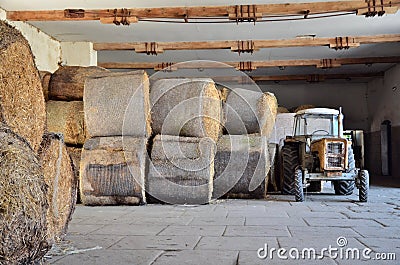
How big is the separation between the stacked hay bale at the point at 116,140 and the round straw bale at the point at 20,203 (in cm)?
361

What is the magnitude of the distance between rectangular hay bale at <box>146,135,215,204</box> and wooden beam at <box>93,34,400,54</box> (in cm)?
438

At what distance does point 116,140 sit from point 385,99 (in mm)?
9899

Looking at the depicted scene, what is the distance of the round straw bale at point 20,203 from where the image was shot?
1.73m

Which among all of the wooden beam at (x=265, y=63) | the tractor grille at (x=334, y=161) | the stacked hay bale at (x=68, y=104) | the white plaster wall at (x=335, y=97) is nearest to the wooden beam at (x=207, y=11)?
the stacked hay bale at (x=68, y=104)

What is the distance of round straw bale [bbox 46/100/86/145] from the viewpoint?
19.9ft

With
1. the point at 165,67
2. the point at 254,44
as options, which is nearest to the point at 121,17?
the point at 254,44

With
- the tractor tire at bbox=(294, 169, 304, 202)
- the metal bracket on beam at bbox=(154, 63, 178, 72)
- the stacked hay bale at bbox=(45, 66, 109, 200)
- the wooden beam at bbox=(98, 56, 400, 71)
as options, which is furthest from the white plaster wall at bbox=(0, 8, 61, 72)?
the tractor tire at bbox=(294, 169, 304, 202)

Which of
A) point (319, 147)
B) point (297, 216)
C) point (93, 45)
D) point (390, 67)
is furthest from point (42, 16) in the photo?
point (390, 67)

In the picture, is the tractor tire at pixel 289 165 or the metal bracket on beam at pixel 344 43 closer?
the tractor tire at pixel 289 165

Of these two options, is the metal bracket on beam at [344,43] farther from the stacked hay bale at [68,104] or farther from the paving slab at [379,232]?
the paving slab at [379,232]

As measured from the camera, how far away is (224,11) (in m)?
7.30

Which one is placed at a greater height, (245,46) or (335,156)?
(245,46)

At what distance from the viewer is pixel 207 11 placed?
7.29 metres

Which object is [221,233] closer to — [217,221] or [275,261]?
[217,221]
